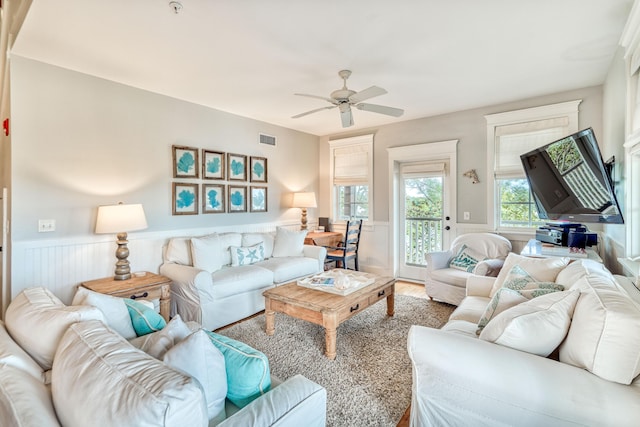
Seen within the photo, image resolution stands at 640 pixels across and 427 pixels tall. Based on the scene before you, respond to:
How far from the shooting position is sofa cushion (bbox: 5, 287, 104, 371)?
1237 millimetres

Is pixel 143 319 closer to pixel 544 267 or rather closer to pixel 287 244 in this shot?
pixel 544 267

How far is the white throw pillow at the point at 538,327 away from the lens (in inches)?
55.5

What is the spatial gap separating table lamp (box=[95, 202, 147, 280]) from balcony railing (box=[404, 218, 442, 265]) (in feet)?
12.6

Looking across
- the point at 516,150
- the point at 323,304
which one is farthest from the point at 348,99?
the point at 516,150

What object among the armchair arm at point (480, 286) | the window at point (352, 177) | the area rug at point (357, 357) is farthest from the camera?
the window at point (352, 177)

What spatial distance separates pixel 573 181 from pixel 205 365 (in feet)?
10.4

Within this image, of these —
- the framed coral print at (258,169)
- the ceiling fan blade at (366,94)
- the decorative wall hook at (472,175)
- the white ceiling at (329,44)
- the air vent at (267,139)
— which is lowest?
the decorative wall hook at (472,175)

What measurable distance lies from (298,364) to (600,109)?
415cm

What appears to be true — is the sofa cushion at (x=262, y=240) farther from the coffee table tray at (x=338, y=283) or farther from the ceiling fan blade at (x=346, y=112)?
the ceiling fan blade at (x=346, y=112)

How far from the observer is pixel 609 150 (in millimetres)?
3152

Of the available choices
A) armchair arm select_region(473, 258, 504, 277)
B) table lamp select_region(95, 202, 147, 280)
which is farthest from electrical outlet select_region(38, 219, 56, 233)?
armchair arm select_region(473, 258, 504, 277)

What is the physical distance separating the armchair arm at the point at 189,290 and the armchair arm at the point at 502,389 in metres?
2.20

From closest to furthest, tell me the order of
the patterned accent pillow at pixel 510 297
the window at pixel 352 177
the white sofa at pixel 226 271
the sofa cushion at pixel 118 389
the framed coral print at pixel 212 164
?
the sofa cushion at pixel 118 389 → the patterned accent pillow at pixel 510 297 → the white sofa at pixel 226 271 → the framed coral print at pixel 212 164 → the window at pixel 352 177

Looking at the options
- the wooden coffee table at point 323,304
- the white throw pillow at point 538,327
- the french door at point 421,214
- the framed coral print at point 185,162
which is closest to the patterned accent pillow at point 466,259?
the french door at point 421,214
